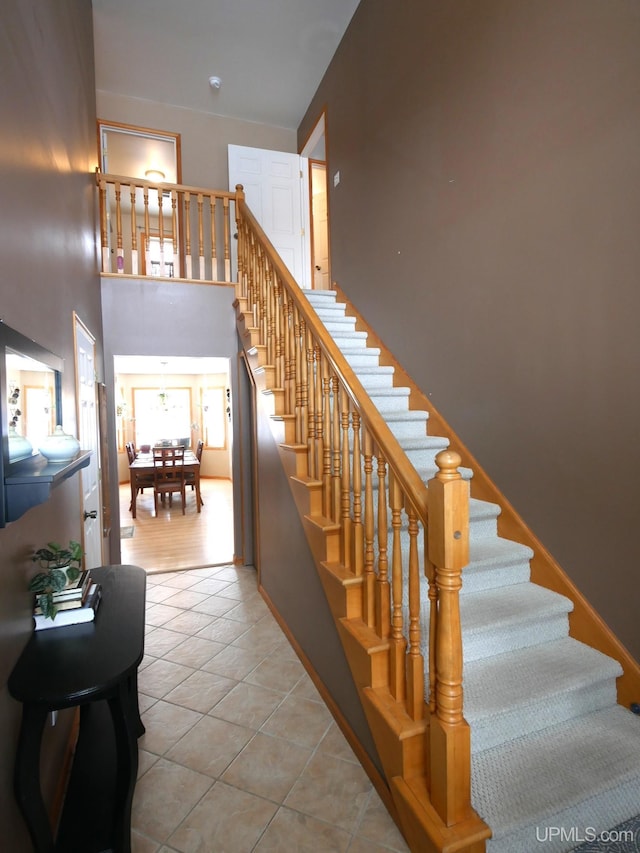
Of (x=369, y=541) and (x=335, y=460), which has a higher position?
(x=335, y=460)

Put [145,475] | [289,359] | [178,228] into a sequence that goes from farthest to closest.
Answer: [145,475] → [178,228] → [289,359]

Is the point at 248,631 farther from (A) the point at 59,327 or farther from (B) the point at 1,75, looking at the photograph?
(B) the point at 1,75

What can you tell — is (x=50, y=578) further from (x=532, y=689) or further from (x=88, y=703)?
(x=532, y=689)

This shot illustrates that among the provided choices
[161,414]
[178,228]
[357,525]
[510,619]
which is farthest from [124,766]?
[161,414]

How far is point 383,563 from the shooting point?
1727 mm

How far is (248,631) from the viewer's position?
3.21 metres

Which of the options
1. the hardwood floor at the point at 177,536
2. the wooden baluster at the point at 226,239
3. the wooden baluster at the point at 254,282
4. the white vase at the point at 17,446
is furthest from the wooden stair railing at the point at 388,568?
the hardwood floor at the point at 177,536

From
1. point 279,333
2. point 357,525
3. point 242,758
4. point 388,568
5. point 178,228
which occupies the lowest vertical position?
point 242,758

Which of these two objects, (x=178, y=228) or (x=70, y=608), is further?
(x=178, y=228)

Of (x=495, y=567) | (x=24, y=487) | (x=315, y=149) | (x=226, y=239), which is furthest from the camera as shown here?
(x=315, y=149)

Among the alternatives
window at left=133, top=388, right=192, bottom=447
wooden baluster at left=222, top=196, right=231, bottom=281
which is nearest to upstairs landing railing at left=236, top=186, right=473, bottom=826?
wooden baluster at left=222, top=196, right=231, bottom=281

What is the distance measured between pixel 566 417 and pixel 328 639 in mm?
1651

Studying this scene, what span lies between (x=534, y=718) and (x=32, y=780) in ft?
5.53

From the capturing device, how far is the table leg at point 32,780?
4.00 feet
